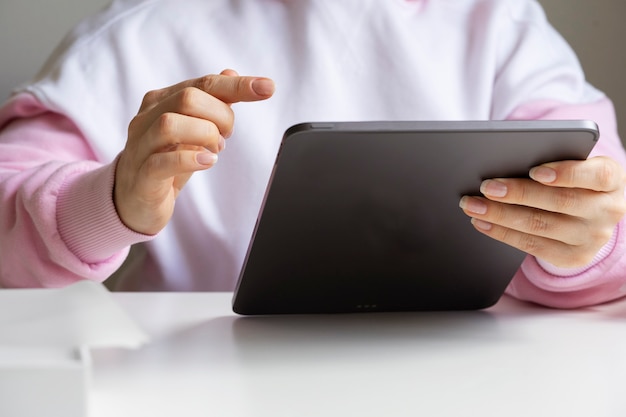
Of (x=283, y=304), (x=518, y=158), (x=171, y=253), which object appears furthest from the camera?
(x=171, y=253)

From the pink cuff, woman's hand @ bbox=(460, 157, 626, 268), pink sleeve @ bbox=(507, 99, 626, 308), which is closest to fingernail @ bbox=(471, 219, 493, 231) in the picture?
woman's hand @ bbox=(460, 157, 626, 268)

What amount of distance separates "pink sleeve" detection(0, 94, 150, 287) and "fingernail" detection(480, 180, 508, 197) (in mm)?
291

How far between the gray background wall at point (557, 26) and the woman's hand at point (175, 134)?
70 centimetres

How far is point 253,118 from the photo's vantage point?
3.28ft

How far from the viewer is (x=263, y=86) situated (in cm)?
64

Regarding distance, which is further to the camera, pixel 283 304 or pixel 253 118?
pixel 253 118

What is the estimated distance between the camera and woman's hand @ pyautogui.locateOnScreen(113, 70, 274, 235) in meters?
0.63

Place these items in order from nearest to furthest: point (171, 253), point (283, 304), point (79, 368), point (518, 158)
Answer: point (79, 368), point (518, 158), point (283, 304), point (171, 253)

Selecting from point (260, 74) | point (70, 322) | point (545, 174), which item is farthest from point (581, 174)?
point (260, 74)

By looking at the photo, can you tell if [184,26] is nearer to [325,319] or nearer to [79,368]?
[325,319]

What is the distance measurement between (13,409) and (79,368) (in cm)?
4

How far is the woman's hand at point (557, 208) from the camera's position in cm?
64

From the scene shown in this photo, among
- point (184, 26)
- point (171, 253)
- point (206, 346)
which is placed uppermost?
point (184, 26)

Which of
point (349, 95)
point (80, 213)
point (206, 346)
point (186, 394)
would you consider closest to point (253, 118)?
point (349, 95)
